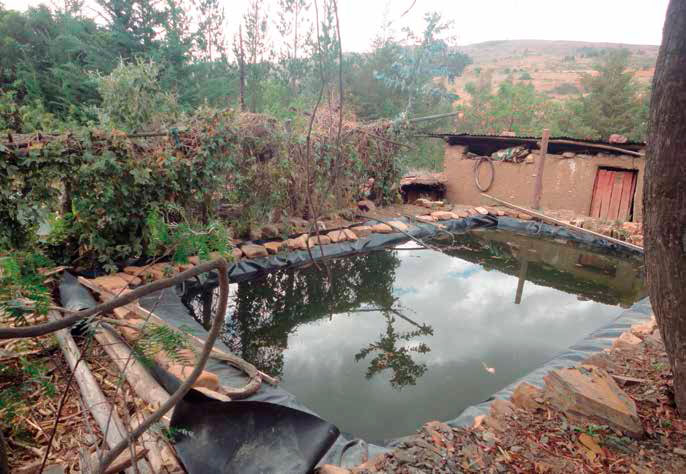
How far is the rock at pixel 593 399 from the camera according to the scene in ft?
6.38

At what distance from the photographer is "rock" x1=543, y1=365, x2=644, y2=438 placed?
76.5 inches

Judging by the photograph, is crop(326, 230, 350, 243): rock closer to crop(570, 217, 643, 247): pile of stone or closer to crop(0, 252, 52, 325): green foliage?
crop(0, 252, 52, 325): green foliage

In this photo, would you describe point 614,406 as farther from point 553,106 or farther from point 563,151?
point 553,106

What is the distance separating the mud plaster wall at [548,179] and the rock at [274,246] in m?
6.70

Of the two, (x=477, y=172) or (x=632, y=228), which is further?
(x=477, y=172)

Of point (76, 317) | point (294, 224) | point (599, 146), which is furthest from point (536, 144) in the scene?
point (76, 317)

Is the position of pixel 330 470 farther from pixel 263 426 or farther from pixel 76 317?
pixel 76 317

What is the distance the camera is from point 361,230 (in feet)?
23.9

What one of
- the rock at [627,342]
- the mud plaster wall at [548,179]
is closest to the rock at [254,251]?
the rock at [627,342]

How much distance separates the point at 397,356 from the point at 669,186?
112 inches

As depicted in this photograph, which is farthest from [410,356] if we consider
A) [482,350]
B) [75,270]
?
[75,270]

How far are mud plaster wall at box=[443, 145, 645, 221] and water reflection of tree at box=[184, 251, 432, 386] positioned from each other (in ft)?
17.2

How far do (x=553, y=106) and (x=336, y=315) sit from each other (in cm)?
1791

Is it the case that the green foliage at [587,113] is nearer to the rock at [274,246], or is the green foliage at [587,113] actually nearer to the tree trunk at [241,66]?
the tree trunk at [241,66]
